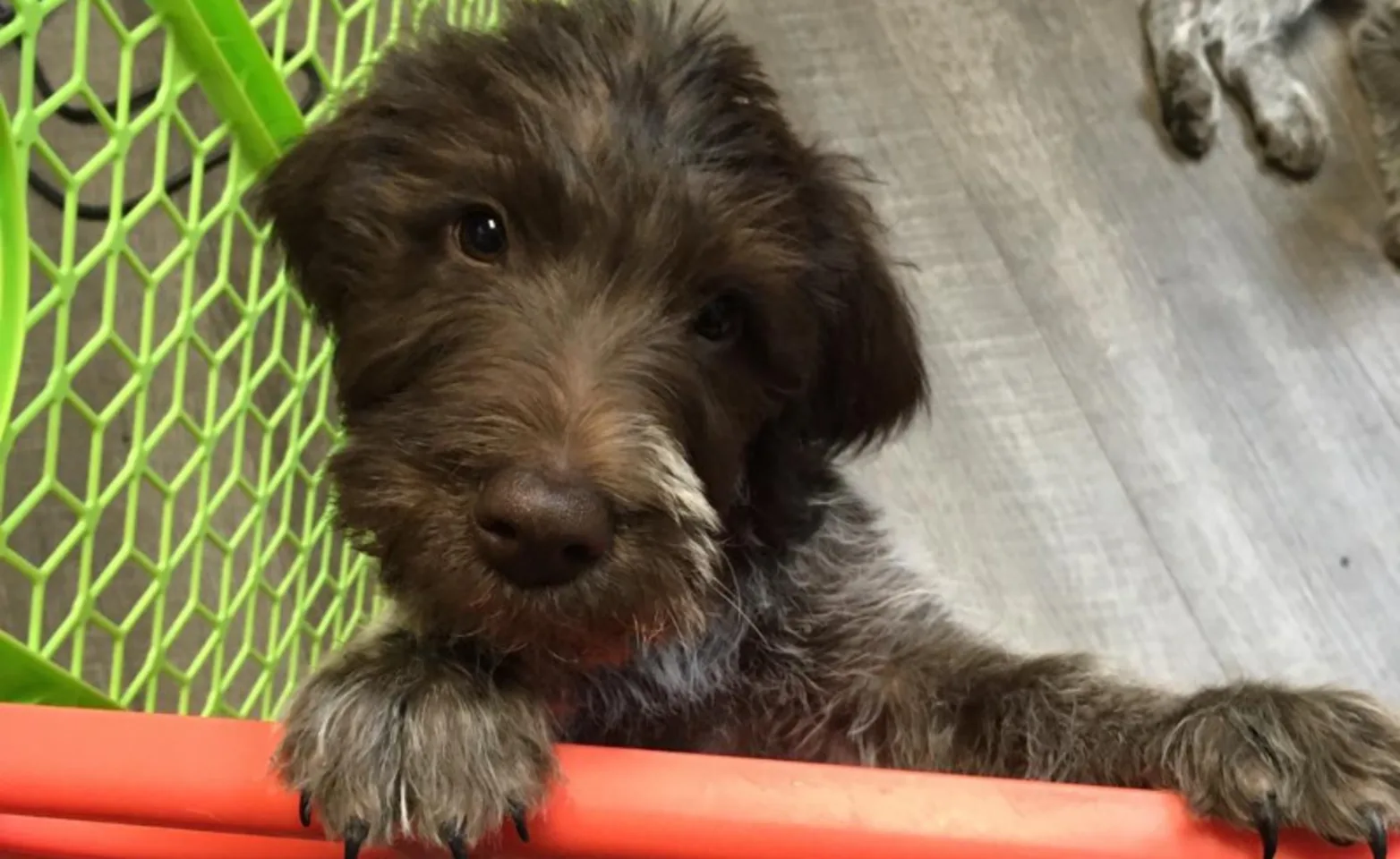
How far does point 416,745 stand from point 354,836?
137 millimetres

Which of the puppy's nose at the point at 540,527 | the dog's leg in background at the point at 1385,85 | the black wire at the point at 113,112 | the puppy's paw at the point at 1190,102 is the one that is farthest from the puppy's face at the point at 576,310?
the dog's leg in background at the point at 1385,85

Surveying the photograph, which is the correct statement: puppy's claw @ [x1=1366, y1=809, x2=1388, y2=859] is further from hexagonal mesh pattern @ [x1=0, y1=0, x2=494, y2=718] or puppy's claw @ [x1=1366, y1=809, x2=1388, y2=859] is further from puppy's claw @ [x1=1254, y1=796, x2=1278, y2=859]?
hexagonal mesh pattern @ [x1=0, y1=0, x2=494, y2=718]

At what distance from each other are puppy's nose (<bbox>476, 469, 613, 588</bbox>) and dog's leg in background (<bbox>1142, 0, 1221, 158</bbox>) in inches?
85.9

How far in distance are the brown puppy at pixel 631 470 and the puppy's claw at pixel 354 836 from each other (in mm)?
10

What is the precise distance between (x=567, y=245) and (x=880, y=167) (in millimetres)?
1679

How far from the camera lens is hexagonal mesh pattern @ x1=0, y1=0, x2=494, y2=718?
58.3 inches

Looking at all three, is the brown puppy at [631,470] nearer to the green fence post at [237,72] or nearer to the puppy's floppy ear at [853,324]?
the puppy's floppy ear at [853,324]

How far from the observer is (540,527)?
3.67 feet

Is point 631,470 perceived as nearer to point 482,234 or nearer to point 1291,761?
point 482,234

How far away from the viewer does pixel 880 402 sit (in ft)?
5.42

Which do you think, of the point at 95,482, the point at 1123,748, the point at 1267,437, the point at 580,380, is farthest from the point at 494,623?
the point at 1267,437

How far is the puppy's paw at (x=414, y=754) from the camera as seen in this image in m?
1.08

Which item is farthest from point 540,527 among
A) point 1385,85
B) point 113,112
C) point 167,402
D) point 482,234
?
point 1385,85

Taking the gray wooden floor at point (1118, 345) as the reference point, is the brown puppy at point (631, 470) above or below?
above
